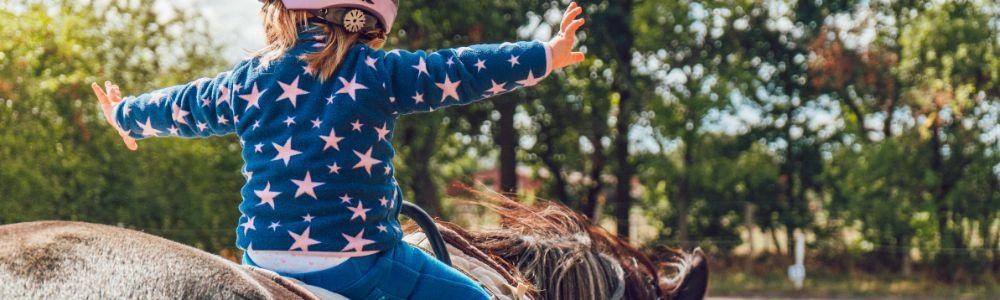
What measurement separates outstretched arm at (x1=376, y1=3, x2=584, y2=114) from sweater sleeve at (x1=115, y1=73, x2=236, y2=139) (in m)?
0.34

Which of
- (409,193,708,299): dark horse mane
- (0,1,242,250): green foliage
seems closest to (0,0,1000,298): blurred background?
(0,1,242,250): green foliage

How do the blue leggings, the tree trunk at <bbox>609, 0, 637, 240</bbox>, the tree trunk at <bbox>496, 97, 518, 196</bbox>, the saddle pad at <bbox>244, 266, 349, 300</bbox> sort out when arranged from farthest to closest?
the tree trunk at <bbox>496, 97, 518, 196</bbox> < the tree trunk at <bbox>609, 0, 637, 240</bbox> < the blue leggings < the saddle pad at <bbox>244, 266, 349, 300</bbox>

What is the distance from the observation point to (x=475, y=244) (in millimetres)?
2758

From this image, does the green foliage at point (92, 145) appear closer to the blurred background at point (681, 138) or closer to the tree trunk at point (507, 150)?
the blurred background at point (681, 138)

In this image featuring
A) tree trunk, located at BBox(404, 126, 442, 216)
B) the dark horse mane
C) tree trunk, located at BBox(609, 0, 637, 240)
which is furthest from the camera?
tree trunk, located at BBox(609, 0, 637, 240)

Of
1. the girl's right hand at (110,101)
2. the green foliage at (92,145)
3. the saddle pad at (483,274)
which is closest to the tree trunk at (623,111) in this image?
the green foliage at (92,145)

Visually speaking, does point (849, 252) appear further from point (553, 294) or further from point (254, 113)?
point (254, 113)

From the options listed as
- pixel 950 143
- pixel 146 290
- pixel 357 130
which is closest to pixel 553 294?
pixel 357 130

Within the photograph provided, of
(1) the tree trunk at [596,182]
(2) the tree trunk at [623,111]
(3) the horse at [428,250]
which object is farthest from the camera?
(1) the tree trunk at [596,182]

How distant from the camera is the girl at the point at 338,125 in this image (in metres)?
1.84

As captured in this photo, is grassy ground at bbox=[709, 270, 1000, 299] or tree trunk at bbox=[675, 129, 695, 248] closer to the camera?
grassy ground at bbox=[709, 270, 1000, 299]

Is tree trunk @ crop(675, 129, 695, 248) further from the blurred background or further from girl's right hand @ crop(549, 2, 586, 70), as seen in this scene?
girl's right hand @ crop(549, 2, 586, 70)

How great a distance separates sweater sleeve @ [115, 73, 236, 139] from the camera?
2.02 meters

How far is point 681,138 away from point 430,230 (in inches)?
582
